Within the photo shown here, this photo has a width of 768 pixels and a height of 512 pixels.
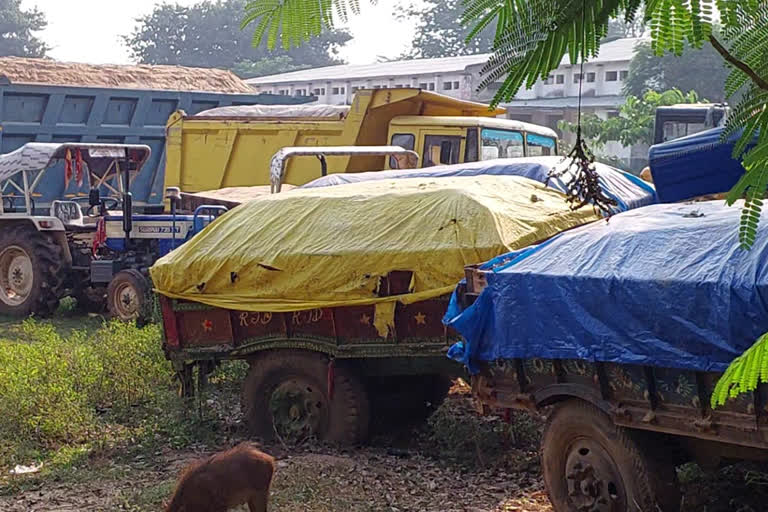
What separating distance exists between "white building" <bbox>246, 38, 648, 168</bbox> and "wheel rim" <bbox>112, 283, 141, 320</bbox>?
50.8 feet

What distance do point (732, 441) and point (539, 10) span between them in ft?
10.6

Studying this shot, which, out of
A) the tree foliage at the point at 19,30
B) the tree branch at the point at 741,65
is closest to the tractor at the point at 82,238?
the tree branch at the point at 741,65

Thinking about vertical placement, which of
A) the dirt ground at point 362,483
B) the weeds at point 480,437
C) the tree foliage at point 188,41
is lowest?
the dirt ground at point 362,483

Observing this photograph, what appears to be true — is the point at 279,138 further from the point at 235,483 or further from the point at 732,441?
the point at 732,441

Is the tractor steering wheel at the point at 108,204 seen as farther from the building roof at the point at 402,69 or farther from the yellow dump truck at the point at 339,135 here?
the building roof at the point at 402,69

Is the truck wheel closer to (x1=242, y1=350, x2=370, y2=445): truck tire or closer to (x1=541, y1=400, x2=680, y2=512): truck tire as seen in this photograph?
(x1=242, y1=350, x2=370, y2=445): truck tire

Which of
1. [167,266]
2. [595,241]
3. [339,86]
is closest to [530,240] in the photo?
[595,241]

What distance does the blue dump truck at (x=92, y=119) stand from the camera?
52.0 ft

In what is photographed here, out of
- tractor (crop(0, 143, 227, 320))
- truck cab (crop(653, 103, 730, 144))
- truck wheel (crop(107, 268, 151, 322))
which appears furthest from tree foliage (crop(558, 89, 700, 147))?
truck wheel (crop(107, 268, 151, 322))

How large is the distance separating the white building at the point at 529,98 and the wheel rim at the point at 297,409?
66.1 ft

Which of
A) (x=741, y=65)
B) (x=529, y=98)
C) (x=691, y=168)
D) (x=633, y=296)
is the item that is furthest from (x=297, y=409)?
(x=529, y=98)

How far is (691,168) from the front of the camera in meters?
7.45

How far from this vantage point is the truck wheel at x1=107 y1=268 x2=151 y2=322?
13.0 meters

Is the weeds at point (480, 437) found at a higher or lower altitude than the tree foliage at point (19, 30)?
lower
